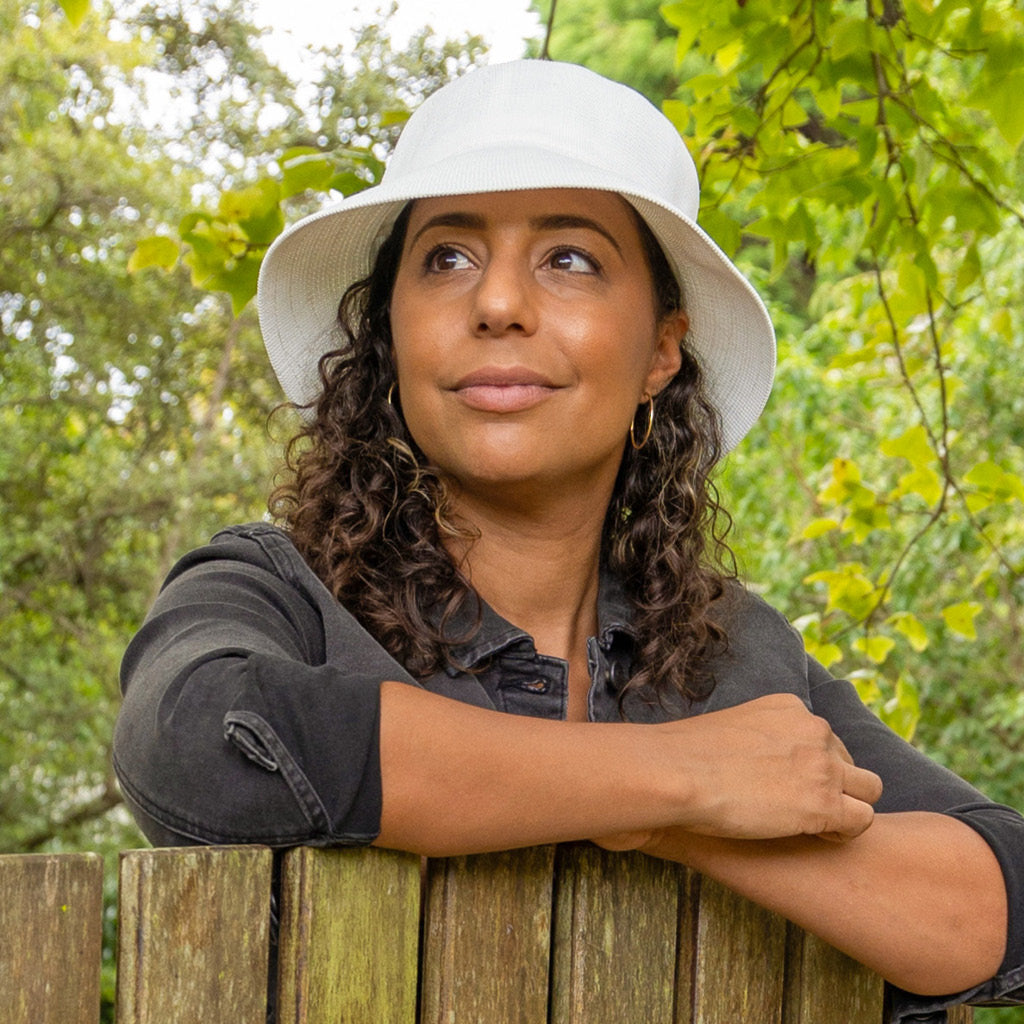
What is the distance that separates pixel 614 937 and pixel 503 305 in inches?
29.2

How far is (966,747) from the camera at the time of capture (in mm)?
6758

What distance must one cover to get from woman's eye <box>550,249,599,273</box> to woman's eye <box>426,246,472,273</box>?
0.11 m

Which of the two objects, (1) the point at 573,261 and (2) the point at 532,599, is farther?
(2) the point at 532,599

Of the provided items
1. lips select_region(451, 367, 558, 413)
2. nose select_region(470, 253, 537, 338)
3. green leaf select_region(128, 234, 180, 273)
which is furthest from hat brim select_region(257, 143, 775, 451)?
green leaf select_region(128, 234, 180, 273)

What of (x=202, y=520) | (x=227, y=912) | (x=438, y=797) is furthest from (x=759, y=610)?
(x=202, y=520)

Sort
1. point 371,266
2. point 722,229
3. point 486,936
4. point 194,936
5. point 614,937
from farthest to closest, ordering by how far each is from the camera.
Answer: point 722,229, point 371,266, point 614,937, point 486,936, point 194,936

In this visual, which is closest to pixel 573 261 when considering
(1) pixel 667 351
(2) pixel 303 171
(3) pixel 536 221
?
(3) pixel 536 221

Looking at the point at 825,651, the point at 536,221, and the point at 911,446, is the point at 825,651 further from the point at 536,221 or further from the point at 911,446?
the point at 536,221

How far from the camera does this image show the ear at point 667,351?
6.75 ft

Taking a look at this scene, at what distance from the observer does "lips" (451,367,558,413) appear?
1.69 meters

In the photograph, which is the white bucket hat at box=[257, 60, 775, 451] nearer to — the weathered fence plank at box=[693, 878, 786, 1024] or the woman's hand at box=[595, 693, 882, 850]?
the woman's hand at box=[595, 693, 882, 850]

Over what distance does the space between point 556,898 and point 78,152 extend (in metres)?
7.00

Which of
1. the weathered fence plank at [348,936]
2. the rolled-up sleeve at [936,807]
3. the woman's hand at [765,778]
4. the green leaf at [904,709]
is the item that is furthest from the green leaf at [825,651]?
the weathered fence plank at [348,936]

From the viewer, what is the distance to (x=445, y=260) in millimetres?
1820
